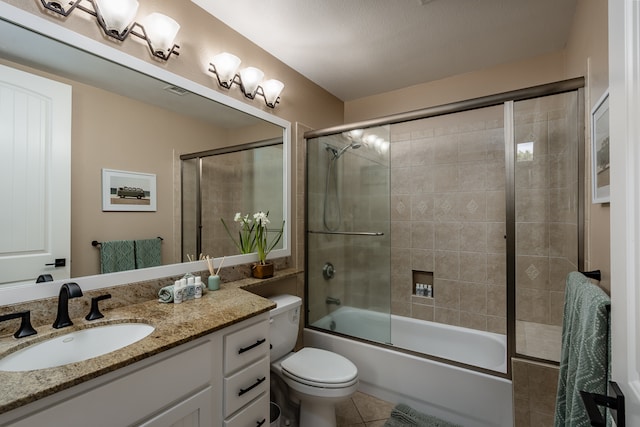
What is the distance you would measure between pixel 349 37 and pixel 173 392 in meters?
2.20

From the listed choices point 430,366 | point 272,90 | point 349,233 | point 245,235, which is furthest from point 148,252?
point 430,366

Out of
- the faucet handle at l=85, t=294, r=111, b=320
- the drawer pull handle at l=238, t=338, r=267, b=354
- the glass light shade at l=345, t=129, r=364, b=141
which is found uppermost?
the glass light shade at l=345, t=129, r=364, b=141

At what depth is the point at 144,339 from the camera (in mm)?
1006

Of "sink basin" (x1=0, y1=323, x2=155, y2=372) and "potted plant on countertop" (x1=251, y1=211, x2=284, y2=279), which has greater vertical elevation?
"potted plant on countertop" (x1=251, y1=211, x2=284, y2=279)

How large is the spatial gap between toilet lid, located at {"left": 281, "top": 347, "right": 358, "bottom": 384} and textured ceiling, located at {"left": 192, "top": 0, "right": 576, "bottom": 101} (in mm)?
2126

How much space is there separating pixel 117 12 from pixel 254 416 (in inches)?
74.9

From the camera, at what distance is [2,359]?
2.95ft

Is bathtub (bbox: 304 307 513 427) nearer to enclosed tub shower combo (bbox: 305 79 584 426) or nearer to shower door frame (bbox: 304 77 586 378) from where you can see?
enclosed tub shower combo (bbox: 305 79 584 426)

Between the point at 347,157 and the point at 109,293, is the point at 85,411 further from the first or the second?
the point at 347,157

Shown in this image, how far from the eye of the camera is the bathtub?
175 cm

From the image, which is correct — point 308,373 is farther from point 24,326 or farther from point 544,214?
point 544,214

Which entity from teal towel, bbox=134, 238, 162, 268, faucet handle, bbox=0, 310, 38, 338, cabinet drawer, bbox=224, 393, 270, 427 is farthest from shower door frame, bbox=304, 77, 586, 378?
faucet handle, bbox=0, 310, 38, 338

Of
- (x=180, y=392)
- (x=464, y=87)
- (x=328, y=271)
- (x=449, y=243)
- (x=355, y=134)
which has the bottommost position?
(x=180, y=392)

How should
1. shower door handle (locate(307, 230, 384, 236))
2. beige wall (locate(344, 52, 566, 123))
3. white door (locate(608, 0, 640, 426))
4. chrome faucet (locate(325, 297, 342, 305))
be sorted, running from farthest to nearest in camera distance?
1. chrome faucet (locate(325, 297, 342, 305))
2. shower door handle (locate(307, 230, 384, 236))
3. beige wall (locate(344, 52, 566, 123))
4. white door (locate(608, 0, 640, 426))
